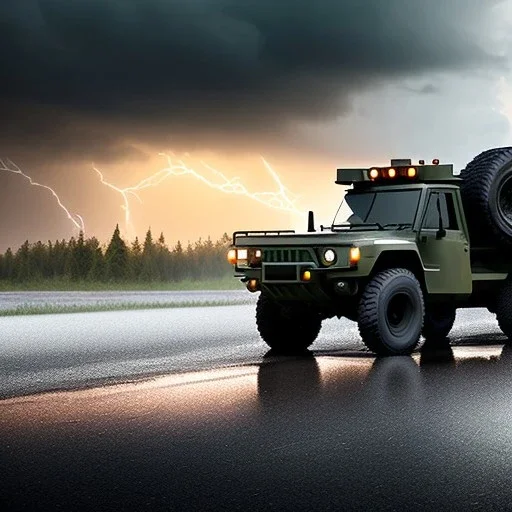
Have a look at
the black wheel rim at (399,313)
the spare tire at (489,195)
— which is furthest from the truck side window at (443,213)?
the black wheel rim at (399,313)

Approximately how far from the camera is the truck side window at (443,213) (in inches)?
552

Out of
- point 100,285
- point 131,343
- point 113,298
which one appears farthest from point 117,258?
point 131,343

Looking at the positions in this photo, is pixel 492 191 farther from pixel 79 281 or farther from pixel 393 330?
pixel 79 281

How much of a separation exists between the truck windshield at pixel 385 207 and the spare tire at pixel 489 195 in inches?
36.4

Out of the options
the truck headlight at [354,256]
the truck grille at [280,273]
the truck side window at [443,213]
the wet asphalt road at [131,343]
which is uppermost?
the truck side window at [443,213]

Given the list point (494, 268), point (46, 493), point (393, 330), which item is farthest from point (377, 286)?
point (46, 493)

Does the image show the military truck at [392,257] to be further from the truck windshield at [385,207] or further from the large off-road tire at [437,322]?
the large off-road tire at [437,322]

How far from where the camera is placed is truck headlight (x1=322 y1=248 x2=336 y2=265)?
1291cm

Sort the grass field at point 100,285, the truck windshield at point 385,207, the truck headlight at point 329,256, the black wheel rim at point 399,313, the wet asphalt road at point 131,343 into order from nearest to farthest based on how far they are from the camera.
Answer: the wet asphalt road at point 131,343, the truck headlight at point 329,256, the black wheel rim at point 399,313, the truck windshield at point 385,207, the grass field at point 100,285

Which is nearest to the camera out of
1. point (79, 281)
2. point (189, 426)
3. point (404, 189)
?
point (189, 426)

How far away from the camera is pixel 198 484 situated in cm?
633

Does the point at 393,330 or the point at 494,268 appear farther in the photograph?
the point at 494,268

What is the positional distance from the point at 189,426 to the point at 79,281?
34.0 metres

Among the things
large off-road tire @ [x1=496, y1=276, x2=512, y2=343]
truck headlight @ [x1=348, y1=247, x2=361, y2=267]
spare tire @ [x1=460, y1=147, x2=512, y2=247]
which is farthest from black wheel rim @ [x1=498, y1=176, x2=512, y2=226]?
truck headlight @ [x1=348, y1=247, x2=361, y2=267]
